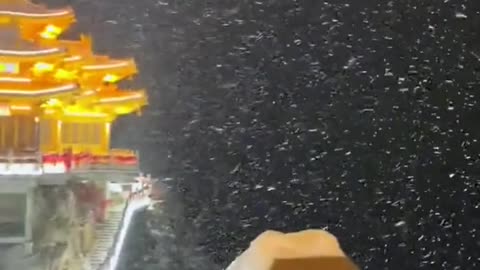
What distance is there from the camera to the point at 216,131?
1.07 m

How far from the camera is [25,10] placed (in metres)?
0.93

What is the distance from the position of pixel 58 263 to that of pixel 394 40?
57 cm

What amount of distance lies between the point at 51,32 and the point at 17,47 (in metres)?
0.06

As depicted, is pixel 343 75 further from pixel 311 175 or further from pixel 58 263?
pixel 58 263

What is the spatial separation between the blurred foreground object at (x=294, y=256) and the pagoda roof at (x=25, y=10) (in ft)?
2.26

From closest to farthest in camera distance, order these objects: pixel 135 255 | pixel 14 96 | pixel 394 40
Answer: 1. pixel 14 96
2. pixel 135 255
3. pixel 394 40

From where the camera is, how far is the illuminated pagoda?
3.01 ft

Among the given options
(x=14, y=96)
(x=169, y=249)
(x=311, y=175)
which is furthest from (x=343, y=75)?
(x=14, y=96)

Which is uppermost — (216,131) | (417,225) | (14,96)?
(14,96)

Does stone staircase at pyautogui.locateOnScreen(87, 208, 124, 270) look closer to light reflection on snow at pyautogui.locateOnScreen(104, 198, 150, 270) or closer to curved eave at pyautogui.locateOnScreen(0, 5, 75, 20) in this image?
light reflection on snow at pyautogui.locateOnScreen(104, 198, 150, 270)

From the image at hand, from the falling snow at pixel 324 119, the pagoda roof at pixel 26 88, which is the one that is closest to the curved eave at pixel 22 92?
the pagoda roof at pixel 26 88

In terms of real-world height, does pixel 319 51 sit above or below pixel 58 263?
above

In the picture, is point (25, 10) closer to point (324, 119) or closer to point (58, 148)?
point (58, 148)

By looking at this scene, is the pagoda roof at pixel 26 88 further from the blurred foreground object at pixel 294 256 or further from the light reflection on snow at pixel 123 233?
the blurred foreground object at pixel 294 256
